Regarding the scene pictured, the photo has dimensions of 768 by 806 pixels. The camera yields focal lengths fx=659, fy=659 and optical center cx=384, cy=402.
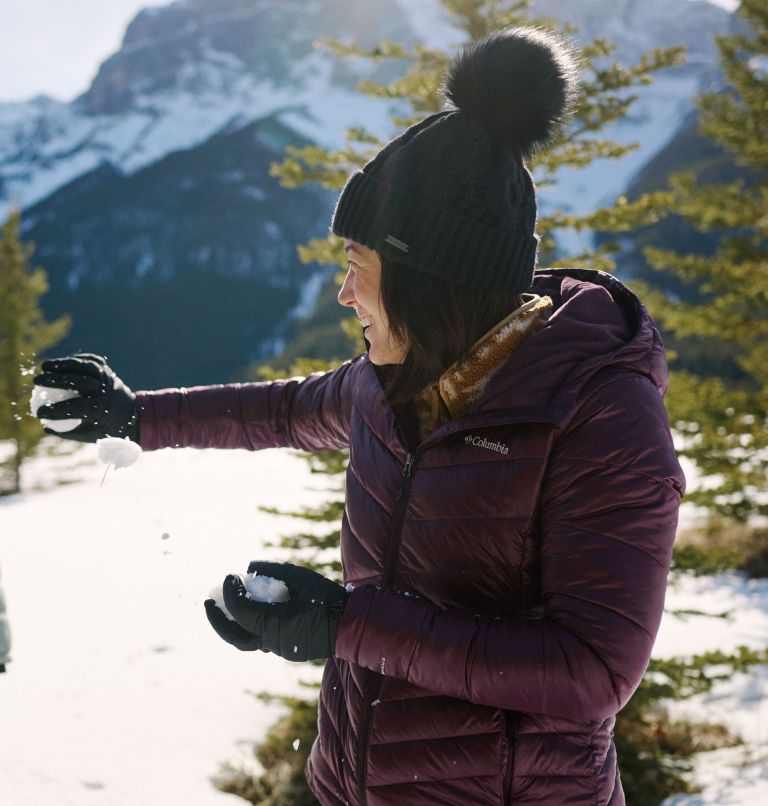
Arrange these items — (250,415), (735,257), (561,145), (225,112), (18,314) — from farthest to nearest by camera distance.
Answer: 1. (225,112)
2. (18,314)
3. (735,257)
4. (561,145)
5. (250,415)

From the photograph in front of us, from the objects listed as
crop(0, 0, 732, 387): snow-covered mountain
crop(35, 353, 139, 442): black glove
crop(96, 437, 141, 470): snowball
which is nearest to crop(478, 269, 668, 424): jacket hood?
crop(96, 437, 141, 470): snowball

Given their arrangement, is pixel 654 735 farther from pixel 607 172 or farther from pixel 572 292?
pixel 607 172

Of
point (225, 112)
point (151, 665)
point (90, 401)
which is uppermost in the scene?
point (225, 112)

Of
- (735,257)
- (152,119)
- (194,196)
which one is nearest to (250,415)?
(735,257)

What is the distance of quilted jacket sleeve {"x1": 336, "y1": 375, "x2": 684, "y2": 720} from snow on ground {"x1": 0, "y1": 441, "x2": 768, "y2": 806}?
0.90m

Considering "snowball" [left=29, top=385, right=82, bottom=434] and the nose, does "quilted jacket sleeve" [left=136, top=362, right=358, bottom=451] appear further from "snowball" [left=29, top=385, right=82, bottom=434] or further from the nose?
the nose

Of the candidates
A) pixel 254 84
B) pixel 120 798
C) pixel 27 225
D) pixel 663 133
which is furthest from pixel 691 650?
pixel 254 84

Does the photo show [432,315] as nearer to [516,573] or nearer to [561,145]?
[516,573]

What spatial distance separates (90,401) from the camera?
6.66ft

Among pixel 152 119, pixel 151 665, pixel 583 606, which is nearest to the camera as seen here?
pixel 583 606

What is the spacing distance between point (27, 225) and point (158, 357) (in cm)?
4990

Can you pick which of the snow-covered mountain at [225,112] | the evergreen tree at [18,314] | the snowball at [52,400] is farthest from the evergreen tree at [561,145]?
the snow-covered mountain at [225,112]

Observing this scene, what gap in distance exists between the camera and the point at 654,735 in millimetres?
5875

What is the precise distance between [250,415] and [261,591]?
0.94m
